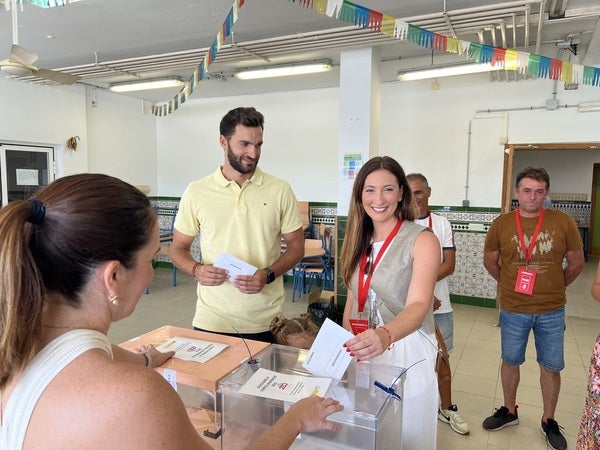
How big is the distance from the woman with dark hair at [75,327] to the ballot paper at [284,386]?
0.34 metres

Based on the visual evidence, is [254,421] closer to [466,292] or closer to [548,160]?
[466,292]

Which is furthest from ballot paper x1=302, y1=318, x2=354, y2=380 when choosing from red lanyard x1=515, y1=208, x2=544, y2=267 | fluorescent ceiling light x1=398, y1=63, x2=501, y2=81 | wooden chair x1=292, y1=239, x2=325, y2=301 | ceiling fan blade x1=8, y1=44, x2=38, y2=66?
wooden chair x1=292, y1=239, x2=325, y2=301

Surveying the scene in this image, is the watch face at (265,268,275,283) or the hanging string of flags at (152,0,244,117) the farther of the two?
the hanging string of flags at (152,0,244,117)

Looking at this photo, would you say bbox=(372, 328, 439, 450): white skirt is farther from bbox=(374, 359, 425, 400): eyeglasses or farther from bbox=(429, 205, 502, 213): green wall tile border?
bbox=(429, 205, 502, 213): green wall tile border

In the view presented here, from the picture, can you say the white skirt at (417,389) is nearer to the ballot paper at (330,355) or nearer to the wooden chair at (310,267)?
the ballot paper at (330,355)

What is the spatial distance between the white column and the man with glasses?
2257 mm

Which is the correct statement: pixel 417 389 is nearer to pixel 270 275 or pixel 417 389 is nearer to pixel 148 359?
pixel 270 275

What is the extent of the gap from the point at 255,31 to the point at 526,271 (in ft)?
11.3

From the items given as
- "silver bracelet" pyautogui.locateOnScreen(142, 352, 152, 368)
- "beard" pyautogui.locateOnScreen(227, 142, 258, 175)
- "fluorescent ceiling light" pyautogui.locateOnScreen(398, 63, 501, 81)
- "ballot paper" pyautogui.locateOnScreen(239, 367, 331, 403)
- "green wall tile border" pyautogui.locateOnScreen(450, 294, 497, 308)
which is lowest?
"green wall tile border" pyautogui.locateOnScreen(450, 294, 497, 308)

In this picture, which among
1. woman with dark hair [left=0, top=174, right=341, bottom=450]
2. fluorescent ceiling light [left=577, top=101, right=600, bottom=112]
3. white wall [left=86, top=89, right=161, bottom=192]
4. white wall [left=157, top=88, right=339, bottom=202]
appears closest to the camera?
woman with dark hair [left=0, top=174, right=341, bottom=450]

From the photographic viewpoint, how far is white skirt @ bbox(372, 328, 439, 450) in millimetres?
1455

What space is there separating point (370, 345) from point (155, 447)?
2.22ft

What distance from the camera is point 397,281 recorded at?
154 cm

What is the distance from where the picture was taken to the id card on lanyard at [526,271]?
8.32ft
